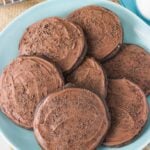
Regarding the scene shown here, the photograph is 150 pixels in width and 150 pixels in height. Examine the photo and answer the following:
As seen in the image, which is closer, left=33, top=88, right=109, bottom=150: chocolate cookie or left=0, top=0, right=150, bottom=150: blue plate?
left=33, top=88, right=109, bottom=150: chocolate cookie

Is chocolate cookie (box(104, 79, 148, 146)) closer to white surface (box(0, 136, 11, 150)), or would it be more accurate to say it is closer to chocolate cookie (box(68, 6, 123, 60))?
chocolate cookie (box(68, 6, 123, 60))

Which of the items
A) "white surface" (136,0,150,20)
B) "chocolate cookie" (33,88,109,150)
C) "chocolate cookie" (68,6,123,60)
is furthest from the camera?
"white surface" (136,0,150,20)

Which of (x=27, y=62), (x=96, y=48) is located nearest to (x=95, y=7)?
(x=96, y=48)

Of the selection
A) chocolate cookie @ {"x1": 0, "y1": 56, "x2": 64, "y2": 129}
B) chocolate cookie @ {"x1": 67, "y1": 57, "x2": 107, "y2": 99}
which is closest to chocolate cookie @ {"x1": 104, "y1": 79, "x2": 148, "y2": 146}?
chocolate cookie @ {"x1": 67, "y1": 57, "x2": 107, "y2": 99}

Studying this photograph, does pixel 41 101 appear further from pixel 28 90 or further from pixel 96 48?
pixel 96 48

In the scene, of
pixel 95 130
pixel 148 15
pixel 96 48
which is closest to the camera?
pixel 95 130

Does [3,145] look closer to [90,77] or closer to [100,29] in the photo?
[90,77]
